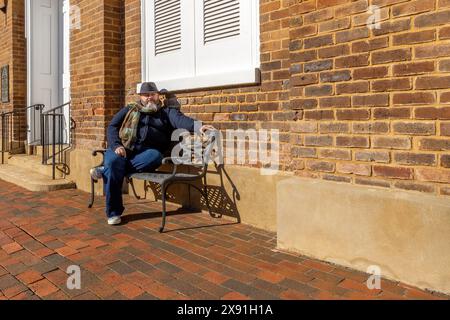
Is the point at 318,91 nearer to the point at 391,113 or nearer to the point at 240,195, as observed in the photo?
the point at 391,113

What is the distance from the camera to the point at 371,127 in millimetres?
2594

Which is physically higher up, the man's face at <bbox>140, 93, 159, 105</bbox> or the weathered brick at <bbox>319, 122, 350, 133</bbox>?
the man's face at <bbox>140, 93, 159, 105</bbox>

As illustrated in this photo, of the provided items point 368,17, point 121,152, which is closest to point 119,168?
point 121,152

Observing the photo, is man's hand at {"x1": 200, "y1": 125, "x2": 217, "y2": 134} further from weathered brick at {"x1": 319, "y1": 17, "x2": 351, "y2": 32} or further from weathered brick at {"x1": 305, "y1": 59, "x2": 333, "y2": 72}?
weathered brick at {"x1": 319, "y1": 17, "x2": 351, "y2": 32}

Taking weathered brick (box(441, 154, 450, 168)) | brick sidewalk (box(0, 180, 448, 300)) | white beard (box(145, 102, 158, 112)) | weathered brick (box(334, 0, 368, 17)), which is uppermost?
weathered brick (box(334, 0, 368, 17))

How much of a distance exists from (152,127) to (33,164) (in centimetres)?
353

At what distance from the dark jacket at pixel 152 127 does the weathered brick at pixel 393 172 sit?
2225mm

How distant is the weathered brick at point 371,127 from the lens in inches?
99.7

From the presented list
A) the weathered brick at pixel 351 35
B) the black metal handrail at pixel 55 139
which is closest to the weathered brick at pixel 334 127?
the weathered brick at pixel 351 35

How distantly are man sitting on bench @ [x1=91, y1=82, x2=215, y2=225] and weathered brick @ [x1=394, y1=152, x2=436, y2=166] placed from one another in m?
2.01

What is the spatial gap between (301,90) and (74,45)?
4408mm

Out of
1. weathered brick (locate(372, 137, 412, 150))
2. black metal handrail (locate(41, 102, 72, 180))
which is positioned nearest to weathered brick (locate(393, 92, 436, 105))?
weathered brick (locate(372, 137, 412, 150))

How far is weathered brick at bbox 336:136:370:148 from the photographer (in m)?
2.63

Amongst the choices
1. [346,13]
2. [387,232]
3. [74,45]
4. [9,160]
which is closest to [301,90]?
[346,13]
